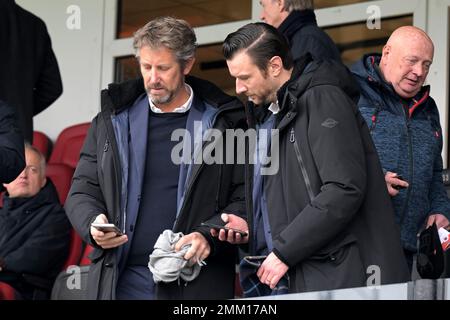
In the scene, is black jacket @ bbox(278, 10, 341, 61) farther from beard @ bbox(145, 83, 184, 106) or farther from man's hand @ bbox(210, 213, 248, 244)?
man's hand @ bbox(210, 213, 248, 244)

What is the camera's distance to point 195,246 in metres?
4.18

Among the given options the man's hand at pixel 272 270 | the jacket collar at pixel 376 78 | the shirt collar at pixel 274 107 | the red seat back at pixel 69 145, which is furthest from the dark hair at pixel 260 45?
the red seat back at pixel 69 145

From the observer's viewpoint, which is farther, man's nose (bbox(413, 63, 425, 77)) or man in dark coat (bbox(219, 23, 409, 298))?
man's nose (bbox(413, 63, 425, 77))

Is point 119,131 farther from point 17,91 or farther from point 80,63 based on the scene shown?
point 80,63

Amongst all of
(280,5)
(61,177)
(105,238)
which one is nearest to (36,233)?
(61,177)

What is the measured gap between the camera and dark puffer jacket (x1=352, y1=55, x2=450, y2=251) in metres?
4.49

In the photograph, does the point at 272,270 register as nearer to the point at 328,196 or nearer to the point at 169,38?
the point at 328,196

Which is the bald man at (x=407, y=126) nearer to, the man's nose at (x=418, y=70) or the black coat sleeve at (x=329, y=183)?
the man's nose at (x=418, y=70)

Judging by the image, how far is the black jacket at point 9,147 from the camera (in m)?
4.38

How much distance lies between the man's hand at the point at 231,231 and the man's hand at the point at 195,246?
0.17 feet

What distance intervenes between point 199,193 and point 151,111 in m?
0.40

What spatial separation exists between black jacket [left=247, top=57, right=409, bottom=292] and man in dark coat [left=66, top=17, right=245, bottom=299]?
1.24 ft

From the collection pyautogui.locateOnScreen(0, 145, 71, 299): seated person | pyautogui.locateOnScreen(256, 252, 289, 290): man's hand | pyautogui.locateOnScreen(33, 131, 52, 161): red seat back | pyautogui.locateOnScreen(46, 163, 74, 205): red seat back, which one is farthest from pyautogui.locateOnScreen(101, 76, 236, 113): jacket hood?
pyautogui.locateOnScreen(33, 131, 52, 161): red seat back

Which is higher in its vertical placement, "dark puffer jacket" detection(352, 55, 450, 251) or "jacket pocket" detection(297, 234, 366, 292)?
"dark puffer jacket" detection(352, 55, 450, 251)
